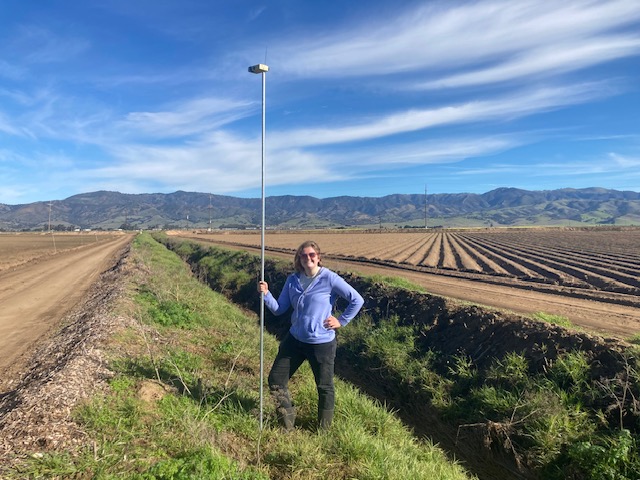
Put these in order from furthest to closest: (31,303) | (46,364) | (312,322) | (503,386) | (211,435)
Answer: (31,303) < (503,386) < (46,364) < (312,322) < (211,435)

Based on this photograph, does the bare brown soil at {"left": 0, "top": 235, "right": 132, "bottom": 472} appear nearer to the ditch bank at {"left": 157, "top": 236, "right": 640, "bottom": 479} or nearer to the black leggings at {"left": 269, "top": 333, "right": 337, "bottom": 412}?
the black leggings at {"left": 269, "top": 333, "right": 337, "bottom": 412}

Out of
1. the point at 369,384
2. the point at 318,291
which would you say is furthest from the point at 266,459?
the point at 369,384

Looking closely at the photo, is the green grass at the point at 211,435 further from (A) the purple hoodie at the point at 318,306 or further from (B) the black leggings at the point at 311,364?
(A) the purple hoodie at the point at 318,306

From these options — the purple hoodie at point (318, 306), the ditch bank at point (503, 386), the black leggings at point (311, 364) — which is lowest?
the ditch bank at point (503, 386)

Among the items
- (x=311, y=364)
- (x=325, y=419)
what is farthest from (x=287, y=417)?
(x=311, y=364)

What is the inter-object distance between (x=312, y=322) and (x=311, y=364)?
0.56 m

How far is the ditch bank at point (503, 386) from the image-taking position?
18.4 ft

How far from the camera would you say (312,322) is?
15.7 feet

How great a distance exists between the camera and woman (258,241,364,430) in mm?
4797

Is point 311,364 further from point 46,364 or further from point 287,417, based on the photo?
point 46,364

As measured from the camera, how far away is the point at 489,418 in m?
6.68

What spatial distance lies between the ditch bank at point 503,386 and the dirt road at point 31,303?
663cm

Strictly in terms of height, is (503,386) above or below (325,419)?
below

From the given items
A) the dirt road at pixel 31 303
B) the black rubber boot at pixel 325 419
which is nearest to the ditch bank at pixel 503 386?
the black rubber boot at pixel 325 419
